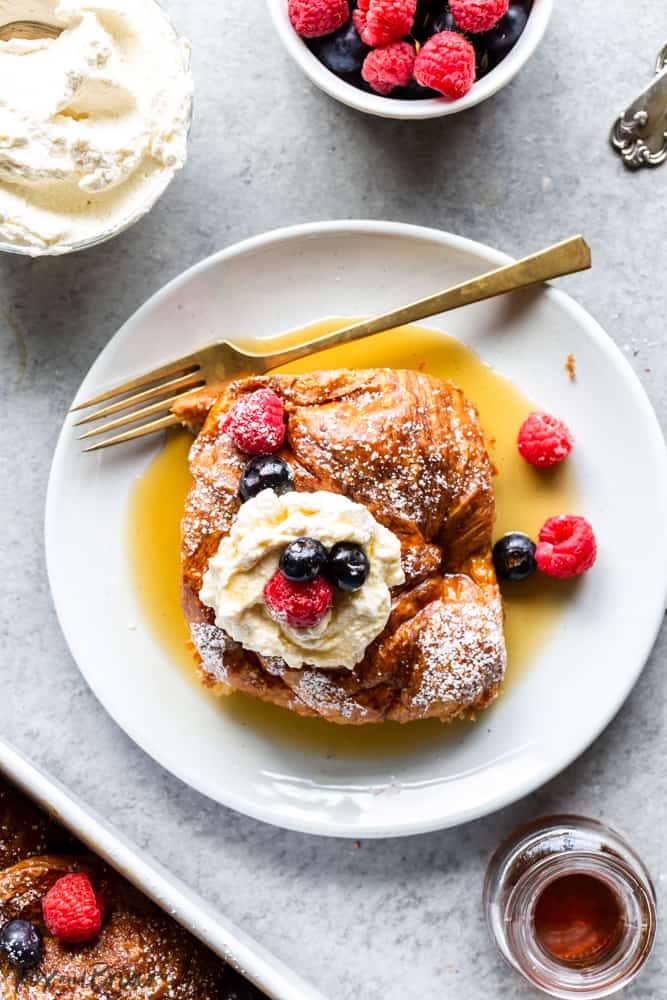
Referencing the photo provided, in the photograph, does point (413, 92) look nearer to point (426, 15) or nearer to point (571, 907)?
point (426, 15)

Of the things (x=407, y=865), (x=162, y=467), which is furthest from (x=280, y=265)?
(x=407, y=865)

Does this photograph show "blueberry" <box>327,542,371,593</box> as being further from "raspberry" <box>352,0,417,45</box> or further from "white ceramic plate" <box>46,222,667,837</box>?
"raspberry" <box>352,0,417,45</box>

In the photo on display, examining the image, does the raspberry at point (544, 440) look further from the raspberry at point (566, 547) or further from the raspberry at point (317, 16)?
the raspberry at point (317, 16)

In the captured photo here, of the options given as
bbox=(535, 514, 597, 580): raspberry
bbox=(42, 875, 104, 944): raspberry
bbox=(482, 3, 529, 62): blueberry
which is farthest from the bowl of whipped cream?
bbox=(42, 875, 104, 944): raspberry

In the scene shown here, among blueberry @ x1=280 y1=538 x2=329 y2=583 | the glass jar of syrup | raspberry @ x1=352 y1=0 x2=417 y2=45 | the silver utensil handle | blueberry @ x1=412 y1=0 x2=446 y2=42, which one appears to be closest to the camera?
blueberry @ x1=280 y1=538 x2=329 y2=583

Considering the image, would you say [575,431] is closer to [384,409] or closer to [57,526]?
[384,409]

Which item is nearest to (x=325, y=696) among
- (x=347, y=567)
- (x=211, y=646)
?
(x=211, y=646)

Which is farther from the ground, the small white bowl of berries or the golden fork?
the small white bowl of berries
